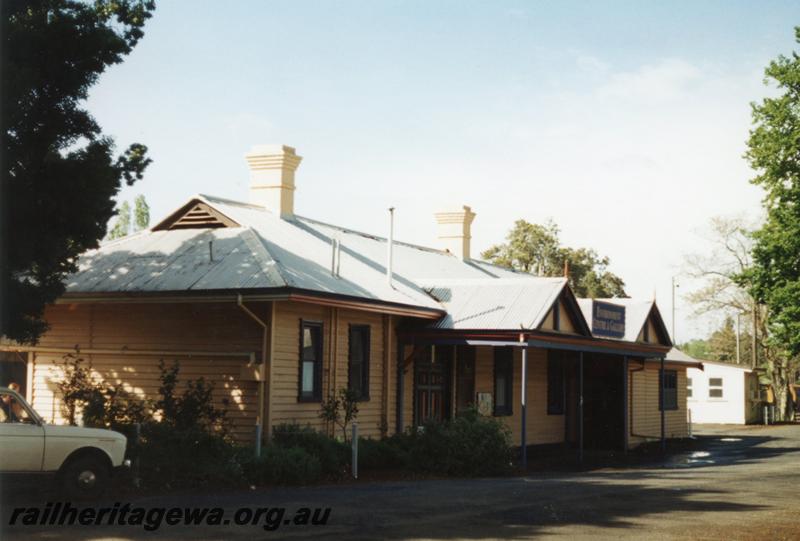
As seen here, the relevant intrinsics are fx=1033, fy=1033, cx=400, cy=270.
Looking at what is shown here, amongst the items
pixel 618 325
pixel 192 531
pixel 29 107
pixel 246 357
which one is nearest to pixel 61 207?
pixel 29 107

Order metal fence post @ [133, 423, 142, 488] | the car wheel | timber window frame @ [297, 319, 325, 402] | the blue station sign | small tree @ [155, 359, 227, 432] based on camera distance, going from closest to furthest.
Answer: the car wheel
metal fence post @ [133, 423, 142, 488]
small tree @ [155, 359, 227, 432]
timber window frame @ [297, 319, 325, 402]
the blue station sign

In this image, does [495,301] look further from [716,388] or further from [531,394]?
[716,388]

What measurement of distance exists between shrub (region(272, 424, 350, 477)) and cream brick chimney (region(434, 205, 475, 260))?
15.5 meters

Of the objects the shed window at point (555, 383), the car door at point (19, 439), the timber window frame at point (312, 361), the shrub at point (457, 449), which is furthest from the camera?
the shed window at point (555, 383)

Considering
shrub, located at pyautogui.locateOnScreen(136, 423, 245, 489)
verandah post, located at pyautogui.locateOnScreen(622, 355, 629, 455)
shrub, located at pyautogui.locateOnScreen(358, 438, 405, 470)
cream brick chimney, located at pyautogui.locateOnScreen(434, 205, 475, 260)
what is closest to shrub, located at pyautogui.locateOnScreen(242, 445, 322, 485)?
shrub, located at pyautogui.locateOnScreen(136, 423, 245, 489)

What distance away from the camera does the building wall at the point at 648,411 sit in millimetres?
35000

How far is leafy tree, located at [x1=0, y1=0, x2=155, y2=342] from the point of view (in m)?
15.9

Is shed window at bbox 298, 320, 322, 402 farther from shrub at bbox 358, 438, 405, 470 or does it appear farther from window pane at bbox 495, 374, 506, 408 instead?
window pane at bbox 495, 374, 506, 408

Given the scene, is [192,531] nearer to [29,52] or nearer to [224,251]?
[29,52]

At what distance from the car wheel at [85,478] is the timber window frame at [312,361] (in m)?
6.55

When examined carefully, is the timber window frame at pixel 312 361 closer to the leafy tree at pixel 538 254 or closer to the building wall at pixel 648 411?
the building wall at pixel 648 411

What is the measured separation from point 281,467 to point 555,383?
47.4ft

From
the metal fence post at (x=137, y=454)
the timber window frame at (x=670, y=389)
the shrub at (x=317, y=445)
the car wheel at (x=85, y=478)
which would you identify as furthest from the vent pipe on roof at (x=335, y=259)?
the timber window frame at (x=670, y=389)

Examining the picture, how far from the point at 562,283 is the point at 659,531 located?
12708mm
